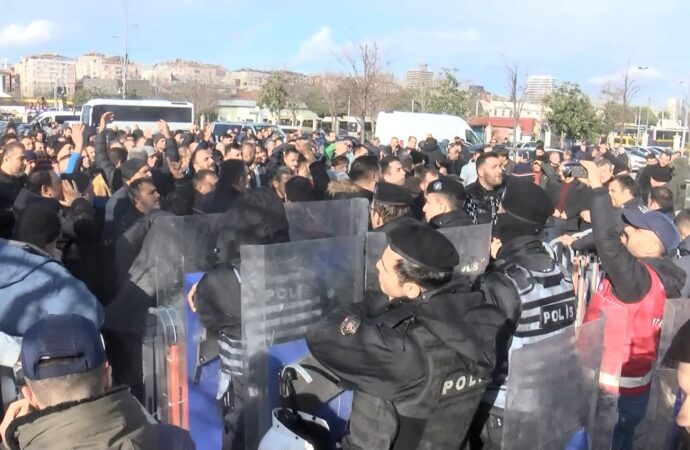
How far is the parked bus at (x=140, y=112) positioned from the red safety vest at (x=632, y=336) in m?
26.7

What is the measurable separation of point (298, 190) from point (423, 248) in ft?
12.8

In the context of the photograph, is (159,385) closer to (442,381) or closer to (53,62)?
(442,381)

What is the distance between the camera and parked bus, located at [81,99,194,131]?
28.4 m

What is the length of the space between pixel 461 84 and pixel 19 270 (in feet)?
167

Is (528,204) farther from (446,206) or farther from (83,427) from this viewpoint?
(83,427)

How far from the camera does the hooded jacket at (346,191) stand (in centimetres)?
608

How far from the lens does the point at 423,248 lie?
259cm

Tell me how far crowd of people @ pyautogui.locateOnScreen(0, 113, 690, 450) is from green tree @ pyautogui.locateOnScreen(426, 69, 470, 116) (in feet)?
143

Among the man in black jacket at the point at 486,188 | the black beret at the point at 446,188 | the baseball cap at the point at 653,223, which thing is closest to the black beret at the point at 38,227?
the black beret at the point at 446,188

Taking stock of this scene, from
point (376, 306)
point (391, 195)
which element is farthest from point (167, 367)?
point (376, 306)

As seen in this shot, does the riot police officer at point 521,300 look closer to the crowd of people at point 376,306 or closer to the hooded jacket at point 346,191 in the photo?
the crowd of people at point 376,306

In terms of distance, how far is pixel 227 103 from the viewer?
235 ft

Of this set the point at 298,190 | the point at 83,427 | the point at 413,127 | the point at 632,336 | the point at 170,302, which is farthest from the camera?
the point at 413,127

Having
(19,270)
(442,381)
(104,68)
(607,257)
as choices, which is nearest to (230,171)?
(19,270)
